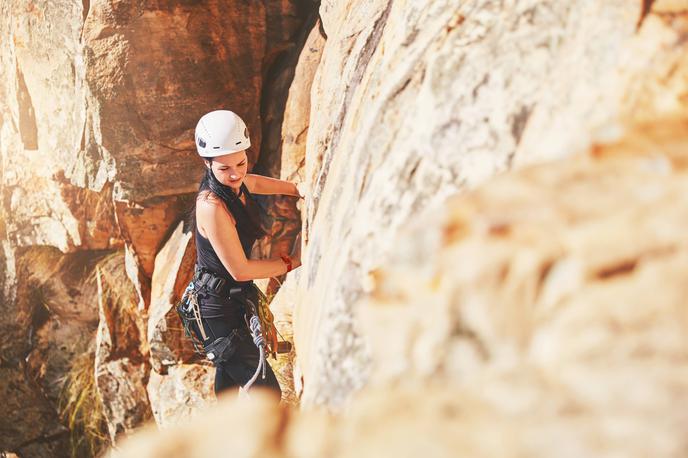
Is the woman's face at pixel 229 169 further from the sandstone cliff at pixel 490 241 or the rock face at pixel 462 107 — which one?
the rock face at pixel 462 107

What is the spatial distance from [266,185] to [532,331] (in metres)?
3.05

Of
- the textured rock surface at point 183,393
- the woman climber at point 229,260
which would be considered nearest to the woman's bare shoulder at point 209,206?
the woman climber at point 229,260

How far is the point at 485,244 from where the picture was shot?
1.38m

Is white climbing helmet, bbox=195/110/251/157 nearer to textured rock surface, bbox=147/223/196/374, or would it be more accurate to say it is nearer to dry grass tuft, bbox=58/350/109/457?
textured rock surface, bbox=147/223/196/374

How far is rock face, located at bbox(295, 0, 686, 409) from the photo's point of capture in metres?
1.69

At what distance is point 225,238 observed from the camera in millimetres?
3469

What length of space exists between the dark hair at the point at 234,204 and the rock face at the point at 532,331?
7.37 ft

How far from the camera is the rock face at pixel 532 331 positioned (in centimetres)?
116

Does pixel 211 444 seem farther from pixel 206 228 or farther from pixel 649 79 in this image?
pixel 206 228

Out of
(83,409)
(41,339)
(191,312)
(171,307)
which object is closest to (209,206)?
(191,312)

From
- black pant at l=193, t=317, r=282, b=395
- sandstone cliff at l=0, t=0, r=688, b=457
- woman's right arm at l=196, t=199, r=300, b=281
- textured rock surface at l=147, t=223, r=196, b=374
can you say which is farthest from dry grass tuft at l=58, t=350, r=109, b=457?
sandstone cliff at l=0, t=0, r=688, b=457

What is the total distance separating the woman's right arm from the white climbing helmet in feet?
1.22

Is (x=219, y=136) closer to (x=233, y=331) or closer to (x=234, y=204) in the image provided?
(x=234, y=204)

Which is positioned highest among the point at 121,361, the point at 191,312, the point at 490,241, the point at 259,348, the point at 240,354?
the point at 490,241
